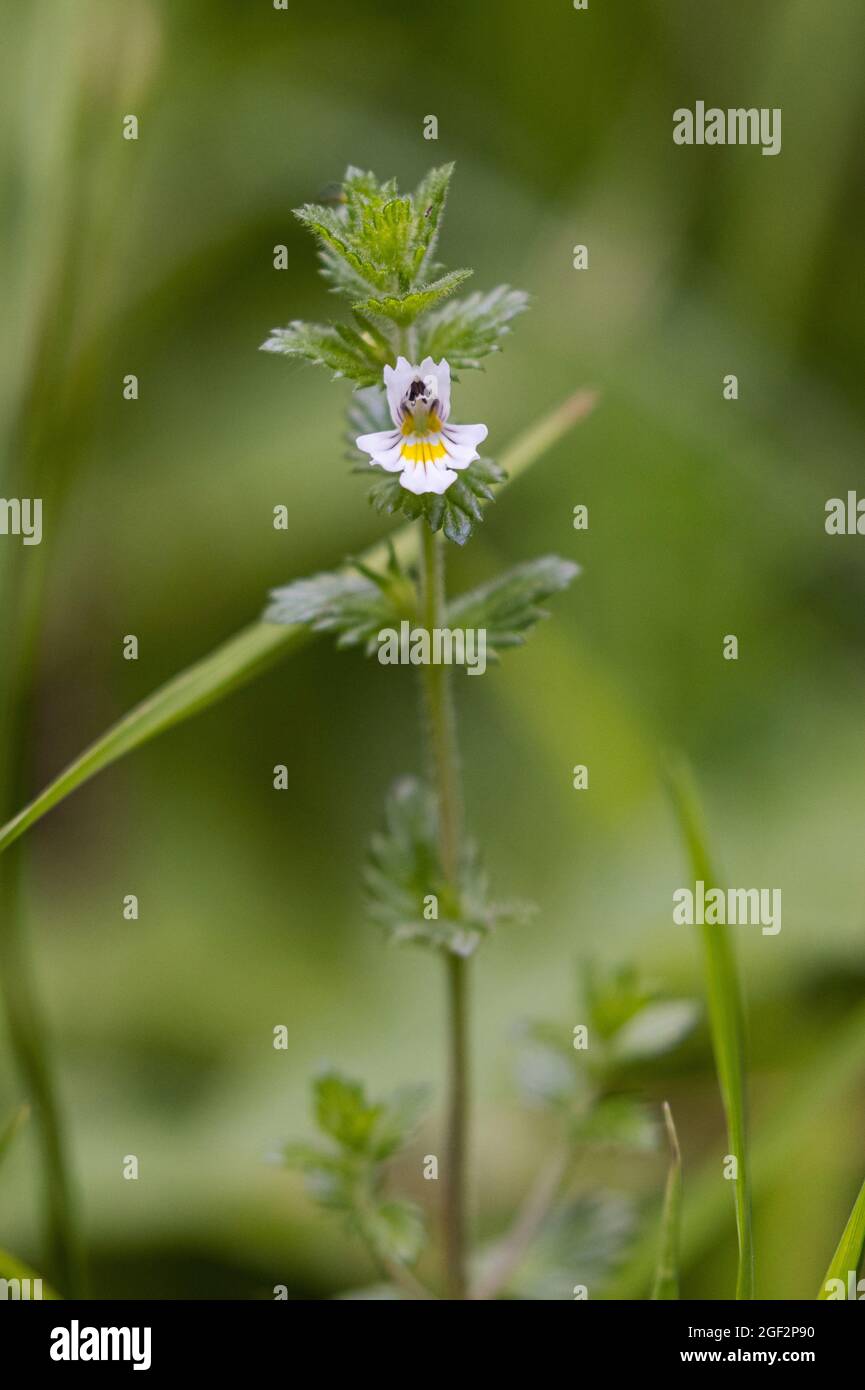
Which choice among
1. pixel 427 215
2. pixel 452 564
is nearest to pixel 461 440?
pixel 427 215

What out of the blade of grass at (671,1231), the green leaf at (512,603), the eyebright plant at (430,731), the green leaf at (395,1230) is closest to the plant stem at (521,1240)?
the eyebright plant at (430,731)

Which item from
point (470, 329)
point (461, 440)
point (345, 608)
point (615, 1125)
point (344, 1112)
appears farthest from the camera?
point (615, 1125)

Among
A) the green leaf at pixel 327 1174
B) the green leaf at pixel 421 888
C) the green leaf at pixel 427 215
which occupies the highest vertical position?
the green leaf at pixel 427 215

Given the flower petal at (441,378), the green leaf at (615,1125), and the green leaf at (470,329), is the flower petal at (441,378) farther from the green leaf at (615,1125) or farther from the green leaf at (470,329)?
the green leaf at (615,1125)

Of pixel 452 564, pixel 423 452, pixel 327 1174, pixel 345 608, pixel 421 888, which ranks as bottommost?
pixel 327 1174

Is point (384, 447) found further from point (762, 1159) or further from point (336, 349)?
point (762, 1159)
